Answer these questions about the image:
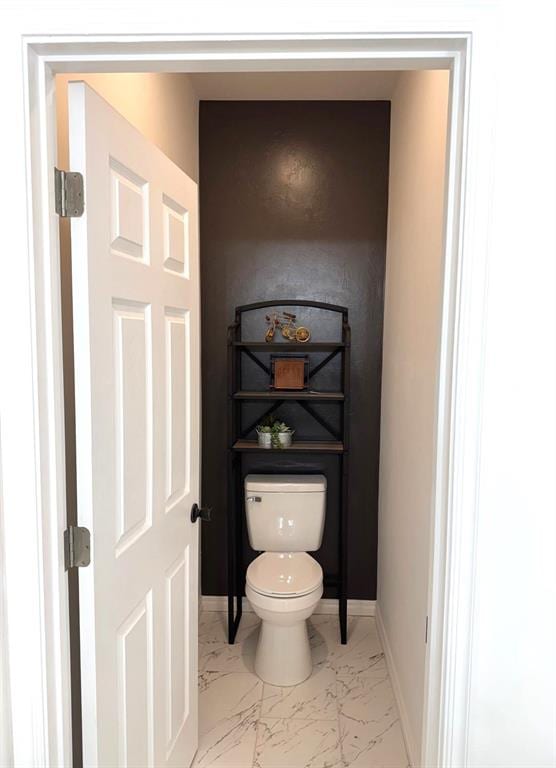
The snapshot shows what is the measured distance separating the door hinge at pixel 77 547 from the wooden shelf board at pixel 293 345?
182cm

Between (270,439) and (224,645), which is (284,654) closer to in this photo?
(224,645)

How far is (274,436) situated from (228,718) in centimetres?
127

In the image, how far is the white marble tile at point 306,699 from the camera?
241 centimetres

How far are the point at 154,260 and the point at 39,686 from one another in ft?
3.36

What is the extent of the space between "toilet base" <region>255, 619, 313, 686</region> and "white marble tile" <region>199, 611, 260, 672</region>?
16 centimetres

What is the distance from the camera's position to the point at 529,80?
91 cm

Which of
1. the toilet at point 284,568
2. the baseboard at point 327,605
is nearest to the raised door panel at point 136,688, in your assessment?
the toilet at point 284,568

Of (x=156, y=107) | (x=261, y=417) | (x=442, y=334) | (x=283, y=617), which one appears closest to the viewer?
(x=442, y=334)

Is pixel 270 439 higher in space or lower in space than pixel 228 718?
higher

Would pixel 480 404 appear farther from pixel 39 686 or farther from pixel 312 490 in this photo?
pixel 312 490

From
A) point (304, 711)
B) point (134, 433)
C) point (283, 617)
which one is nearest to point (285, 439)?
point (283, 617)

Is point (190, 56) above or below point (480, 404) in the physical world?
above

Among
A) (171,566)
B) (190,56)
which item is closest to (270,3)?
(190,56)

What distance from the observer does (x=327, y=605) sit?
128 inches
